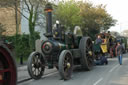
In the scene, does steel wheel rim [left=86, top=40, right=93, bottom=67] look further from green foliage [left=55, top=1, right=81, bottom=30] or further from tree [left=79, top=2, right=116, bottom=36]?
tree [left=79, top=2, right=116, bottom=36]

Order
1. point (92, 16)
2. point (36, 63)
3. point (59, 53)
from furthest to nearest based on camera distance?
point (92, 16) → point (59, 53) → point (36, 63)

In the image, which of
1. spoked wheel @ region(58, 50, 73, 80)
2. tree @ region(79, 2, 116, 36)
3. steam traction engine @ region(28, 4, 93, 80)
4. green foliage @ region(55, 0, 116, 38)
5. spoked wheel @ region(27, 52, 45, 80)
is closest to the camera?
spoked wheel @ region(58, 50, 73, 80)

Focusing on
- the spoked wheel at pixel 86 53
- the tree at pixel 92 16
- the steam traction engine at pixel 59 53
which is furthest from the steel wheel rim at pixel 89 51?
the tree at pixel 92 16

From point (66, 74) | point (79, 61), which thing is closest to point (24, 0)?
point (79, 61)

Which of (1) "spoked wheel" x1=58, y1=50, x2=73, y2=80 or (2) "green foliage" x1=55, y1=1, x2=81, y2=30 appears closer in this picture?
(1) "spoked wheel" x1=58, y1=50, x2=73, y2=80

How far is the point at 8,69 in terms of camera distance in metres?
4.30

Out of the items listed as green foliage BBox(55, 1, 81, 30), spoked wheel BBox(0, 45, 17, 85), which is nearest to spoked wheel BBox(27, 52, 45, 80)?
spoked wheel BBox(0, 45, 17, 85)

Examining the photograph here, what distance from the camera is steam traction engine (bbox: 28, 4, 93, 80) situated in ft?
26.6

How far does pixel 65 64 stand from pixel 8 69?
4.03 metres

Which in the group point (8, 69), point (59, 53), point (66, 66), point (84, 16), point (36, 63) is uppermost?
point (84, 16)

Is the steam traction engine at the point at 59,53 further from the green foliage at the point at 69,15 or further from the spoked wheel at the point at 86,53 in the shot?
the green foliage at the point at 69,15

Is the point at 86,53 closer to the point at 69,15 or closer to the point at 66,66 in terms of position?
the point at 66,66

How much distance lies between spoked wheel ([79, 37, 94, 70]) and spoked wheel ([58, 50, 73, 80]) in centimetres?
141

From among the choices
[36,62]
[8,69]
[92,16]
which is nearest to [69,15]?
[92,16]
